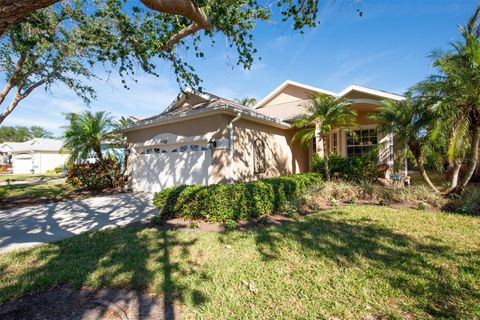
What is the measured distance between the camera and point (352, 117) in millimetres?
10164

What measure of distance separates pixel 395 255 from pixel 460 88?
5936 millimetres

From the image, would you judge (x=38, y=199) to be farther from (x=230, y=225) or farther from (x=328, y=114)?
(x=328, y=114)

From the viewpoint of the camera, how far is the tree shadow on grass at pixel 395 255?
112 inches

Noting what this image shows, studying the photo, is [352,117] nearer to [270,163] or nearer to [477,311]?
[270,163]

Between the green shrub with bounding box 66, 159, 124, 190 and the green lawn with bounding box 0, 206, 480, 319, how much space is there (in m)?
8.51

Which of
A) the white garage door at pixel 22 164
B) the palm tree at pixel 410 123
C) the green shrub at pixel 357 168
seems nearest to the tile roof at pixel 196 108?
the green shrub at pixel 357 168

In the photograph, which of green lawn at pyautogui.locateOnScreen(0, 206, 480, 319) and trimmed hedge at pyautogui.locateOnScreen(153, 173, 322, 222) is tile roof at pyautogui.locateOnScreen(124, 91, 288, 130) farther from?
green lawn at pyautogui.locateOnScreen(0, 206, 480, 319)

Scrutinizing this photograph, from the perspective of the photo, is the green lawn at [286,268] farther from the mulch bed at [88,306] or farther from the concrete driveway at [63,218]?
the concrete driveway at [63,218]

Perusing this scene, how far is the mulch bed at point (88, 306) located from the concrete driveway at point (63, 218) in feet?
9.58

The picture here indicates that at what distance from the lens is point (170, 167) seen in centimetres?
1102

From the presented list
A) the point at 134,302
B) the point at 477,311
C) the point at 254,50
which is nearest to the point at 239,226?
the point at 134,302

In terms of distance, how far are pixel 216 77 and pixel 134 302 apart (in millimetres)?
8198

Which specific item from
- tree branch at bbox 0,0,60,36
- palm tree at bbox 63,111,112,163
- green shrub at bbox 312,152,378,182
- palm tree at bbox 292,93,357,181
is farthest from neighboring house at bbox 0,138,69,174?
tree branch at bbox 0,0,60,36

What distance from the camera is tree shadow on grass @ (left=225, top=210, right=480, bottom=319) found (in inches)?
112
